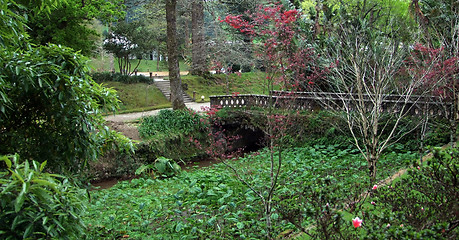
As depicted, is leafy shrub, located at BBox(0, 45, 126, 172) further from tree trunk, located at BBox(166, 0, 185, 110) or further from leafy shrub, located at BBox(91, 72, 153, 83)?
leafy shrub, located at BBox(91, 72, 153, 83)

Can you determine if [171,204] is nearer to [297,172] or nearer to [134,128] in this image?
[297,172]

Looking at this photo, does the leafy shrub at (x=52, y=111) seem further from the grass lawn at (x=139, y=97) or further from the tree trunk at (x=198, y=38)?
the tree trunk at (x=198, y=38)

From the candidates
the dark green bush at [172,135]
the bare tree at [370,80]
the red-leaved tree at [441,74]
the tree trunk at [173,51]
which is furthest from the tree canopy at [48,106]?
the tree trunk at [173,51]

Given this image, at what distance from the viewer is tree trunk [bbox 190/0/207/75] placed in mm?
25547

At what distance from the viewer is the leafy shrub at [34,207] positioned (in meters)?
2.98

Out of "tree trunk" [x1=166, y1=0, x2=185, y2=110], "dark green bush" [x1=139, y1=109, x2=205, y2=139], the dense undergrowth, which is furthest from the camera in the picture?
"tree trunk" [x1=166, y1=0, x2=185, y2=110]

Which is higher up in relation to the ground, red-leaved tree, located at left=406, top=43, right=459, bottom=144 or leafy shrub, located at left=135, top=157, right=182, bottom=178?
red-leaved tree, located at left=406, top=43, right=459, bottom=144

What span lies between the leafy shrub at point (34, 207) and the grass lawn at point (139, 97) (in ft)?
60.8

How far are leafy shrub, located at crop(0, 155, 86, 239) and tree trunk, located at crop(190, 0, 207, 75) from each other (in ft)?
71.0

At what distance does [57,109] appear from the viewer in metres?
4.76

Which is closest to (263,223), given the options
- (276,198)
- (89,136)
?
(276,198)

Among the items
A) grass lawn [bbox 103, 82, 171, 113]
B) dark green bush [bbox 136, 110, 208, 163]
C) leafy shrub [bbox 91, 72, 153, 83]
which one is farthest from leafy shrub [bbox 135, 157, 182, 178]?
leafy shrub [bbox 91, 72, 153, 83]

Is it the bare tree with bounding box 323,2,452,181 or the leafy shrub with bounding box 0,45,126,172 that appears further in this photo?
the bare tree with bounding box 323,2,452,181

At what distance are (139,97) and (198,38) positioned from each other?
20.4 feet
